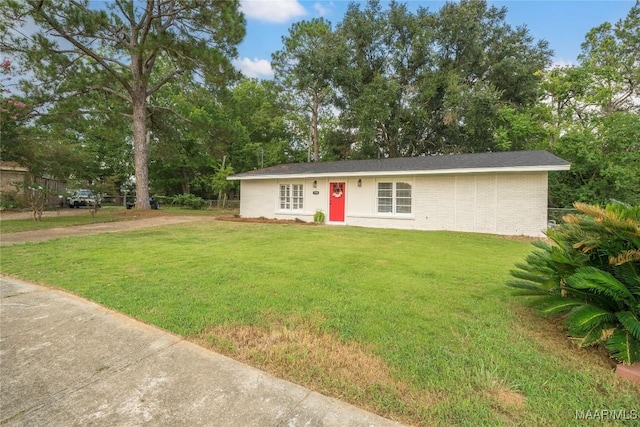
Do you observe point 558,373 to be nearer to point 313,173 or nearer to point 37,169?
point 313,173

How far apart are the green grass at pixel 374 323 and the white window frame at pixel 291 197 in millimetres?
8222

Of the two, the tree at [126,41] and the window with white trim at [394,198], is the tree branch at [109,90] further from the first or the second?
the window with white trim at [394,198]

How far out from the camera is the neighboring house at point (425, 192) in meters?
10.1

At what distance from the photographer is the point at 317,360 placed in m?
2.47

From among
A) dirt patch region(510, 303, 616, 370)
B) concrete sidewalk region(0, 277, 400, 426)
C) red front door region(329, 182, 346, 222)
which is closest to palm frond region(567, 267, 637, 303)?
dirt patch region(510, 303, 616, 370)

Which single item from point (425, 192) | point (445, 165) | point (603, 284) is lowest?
point (603, 284)

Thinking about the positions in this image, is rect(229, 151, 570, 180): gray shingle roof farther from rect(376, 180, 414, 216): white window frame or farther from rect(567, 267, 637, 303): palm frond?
rect(567, 267, 637, 303): palm frond

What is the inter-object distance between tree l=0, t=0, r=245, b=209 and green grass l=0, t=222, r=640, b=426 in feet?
38.2

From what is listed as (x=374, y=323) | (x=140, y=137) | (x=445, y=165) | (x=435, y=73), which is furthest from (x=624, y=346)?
(x=435, y=73)

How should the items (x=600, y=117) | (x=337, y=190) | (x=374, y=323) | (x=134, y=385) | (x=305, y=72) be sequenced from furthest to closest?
(x=305, y=72)
(x=600, y=117)
(x=337, y=190)
(x=374, y=323)
(x=134, y=385)

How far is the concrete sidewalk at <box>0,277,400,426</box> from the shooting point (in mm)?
1872

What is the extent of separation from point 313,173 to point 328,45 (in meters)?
12.4

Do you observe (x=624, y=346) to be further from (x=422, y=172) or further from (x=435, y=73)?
(x=435, y=73)

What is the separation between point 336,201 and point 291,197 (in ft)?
8.17
